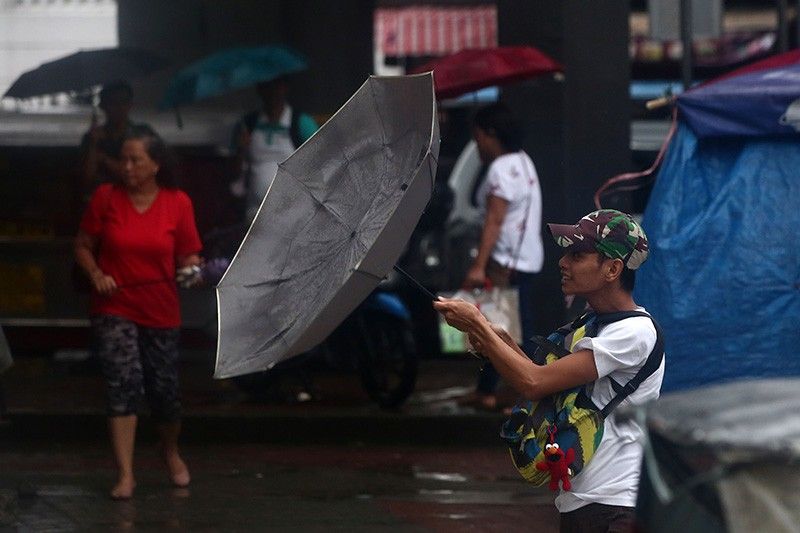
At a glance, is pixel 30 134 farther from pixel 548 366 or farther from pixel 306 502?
pixel 548 366

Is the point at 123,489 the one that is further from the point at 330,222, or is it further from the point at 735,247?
the point at 330,222

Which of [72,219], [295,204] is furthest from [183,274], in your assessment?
[72,219]

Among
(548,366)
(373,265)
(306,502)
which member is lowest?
(306,502)

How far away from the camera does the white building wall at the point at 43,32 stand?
13977 millimetres

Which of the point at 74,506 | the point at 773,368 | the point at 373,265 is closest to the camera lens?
the point at 373,265

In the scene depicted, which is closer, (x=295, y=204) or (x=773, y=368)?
(x=295, y=204)

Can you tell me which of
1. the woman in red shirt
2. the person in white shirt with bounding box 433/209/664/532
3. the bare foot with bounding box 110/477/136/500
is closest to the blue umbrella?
the woman in red shirt

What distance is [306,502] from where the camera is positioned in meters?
8.94

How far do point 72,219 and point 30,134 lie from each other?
0.83 metres

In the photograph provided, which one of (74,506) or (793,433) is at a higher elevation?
(793,433)

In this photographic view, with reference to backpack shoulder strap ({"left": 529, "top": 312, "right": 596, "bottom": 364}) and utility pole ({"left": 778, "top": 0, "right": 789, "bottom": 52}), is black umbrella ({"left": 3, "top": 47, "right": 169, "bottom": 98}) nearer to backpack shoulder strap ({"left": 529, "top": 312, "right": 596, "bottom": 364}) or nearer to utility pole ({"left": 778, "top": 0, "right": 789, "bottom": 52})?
utility pole ({"left": 778, "top": 0, "right": 789, "bottom": 52})

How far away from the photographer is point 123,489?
8.80 meters

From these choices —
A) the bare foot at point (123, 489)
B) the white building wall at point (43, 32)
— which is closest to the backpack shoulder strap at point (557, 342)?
the bare foot at point (123, 489)

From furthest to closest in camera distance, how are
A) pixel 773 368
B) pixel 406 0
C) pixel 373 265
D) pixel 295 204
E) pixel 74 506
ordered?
pixel 406 0 → pixel 74 506 → pixel 773 368 → pixel 295 204 → pixel 373 265
